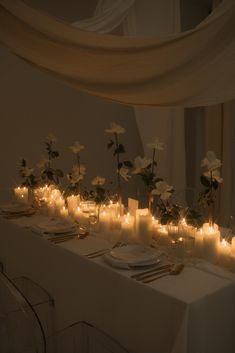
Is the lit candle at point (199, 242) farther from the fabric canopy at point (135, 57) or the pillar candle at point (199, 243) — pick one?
the fabric canopy at point (135, 57)

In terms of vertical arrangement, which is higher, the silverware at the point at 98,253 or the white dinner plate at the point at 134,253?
the white dinner plate at the point at 134,253

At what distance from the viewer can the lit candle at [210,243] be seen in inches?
62.4

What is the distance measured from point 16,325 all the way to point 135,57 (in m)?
1.35

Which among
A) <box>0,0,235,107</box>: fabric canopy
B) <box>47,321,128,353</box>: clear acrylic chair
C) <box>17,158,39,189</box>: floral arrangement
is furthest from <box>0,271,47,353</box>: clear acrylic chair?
<box>0,0,235,107</box>: fabric canopy

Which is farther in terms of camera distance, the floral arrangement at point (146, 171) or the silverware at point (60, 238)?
the silverware at point (60, 238)

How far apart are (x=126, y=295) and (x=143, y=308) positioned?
0.09m

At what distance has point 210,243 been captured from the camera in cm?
159

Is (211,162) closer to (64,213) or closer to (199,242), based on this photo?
(199,242)

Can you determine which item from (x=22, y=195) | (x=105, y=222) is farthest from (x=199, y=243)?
(x=22, y=195)

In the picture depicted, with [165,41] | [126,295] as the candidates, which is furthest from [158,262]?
[165,41]

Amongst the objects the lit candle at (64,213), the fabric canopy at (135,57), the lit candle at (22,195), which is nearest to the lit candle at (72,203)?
the lit candle at (64,213)

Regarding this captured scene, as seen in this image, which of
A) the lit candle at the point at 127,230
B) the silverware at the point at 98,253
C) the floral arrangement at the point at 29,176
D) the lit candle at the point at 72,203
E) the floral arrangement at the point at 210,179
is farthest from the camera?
the floral arrangement at the point at 29,176

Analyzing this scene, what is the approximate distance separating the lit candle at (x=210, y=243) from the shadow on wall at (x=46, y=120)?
98.6 inches

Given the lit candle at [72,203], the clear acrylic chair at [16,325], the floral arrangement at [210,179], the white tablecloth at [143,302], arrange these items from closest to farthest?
the white tablecloth at [143,302] → the clear acrylic chair at [16,325] → the floral arrangement at [210,179] → the lit candle at [72,203]
